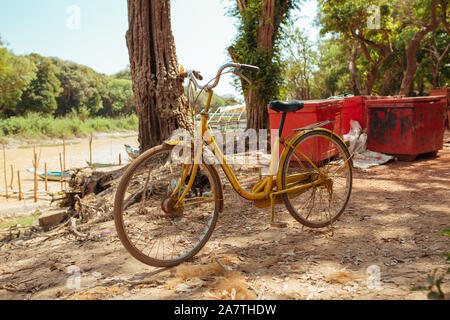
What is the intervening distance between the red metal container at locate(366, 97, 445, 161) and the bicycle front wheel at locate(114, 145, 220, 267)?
495 cm

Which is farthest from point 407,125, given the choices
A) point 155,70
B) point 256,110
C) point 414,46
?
point 414,46

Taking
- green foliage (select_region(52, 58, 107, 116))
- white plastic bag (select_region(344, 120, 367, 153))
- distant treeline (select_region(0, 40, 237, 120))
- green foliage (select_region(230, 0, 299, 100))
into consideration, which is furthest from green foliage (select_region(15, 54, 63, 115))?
white plastic bag (select_region(344, 120, 367, 153))

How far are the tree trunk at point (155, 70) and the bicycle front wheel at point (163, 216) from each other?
184 cm

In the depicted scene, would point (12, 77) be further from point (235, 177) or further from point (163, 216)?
point (235, 177)

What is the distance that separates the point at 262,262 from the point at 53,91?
4094 cm

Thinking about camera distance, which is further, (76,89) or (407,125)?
(76,89)

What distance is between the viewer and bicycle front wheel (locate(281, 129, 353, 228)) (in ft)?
9.29

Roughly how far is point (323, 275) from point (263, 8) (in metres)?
8.69

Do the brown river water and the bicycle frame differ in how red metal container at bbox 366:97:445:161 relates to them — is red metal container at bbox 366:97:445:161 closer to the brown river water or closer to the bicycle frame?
the bicycle frame

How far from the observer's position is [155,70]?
15.4 ft

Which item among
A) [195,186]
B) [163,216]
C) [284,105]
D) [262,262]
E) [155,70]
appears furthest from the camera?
[155,70]

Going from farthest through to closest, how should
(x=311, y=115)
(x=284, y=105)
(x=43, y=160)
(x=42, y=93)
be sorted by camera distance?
(x=42, y=93)
(x=43, y=160)
(x=311, y=115)
(x=284, y=105)
